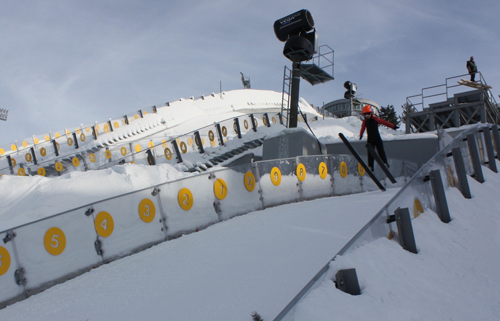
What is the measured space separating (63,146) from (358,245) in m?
24.8

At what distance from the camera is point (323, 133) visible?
96.8ft

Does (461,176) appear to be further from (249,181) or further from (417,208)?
(249,181)

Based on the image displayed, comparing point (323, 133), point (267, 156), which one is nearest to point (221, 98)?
point (323, 133)

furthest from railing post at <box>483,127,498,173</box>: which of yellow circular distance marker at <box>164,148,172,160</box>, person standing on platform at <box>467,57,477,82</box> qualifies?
person standing on platform at <box>467,57,477,82</box>

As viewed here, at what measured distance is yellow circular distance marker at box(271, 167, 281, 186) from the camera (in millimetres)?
10008

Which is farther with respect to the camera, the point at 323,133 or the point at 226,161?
the point at 323,133

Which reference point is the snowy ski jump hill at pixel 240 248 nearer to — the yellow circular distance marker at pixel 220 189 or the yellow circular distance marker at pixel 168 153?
the yellow circular distance marker at pixel 220 189

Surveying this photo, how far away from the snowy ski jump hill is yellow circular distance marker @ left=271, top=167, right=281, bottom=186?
38mm

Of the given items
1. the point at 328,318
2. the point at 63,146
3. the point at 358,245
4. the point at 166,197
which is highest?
the point at 63,146

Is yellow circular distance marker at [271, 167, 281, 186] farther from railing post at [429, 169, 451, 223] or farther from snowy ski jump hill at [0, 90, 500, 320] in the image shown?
railing post at [429, 169, 451, 223]

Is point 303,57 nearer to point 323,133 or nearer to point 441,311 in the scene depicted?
point 323,133

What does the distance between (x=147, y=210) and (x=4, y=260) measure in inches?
98.2

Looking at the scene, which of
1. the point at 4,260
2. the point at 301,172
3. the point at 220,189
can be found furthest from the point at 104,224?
the point at 301,172

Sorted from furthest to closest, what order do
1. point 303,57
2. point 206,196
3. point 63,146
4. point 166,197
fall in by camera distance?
1. point 63,146
2. point 303,57
3. point 206,196
4. point 166,197
